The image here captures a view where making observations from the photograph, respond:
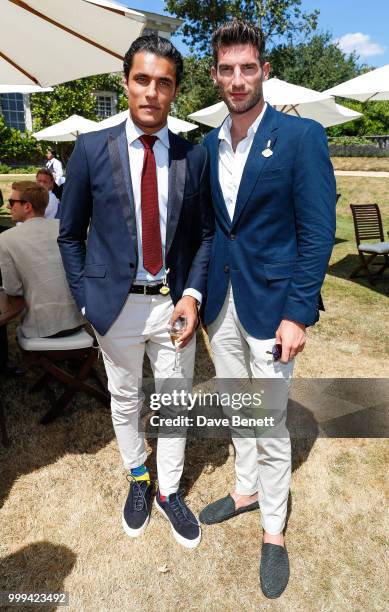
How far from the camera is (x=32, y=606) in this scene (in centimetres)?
223

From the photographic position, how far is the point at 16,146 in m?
23.3

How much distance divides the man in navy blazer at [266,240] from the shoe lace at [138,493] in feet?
2.49

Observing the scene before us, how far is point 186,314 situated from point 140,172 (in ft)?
2.50

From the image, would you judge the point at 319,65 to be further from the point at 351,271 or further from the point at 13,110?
the point at 351,271

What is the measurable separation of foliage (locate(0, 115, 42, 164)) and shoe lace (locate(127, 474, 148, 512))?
2407cm

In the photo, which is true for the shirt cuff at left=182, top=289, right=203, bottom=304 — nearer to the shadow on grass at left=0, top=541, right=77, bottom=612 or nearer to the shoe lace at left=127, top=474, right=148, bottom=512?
the shoe lace at left=127, top=474, right=148, bottom=512

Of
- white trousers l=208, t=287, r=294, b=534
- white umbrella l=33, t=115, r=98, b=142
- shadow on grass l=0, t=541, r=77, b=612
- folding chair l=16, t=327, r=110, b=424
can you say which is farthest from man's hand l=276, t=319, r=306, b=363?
white umbrella l=33, t=115, r=98, b=142

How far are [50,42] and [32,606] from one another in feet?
11.8

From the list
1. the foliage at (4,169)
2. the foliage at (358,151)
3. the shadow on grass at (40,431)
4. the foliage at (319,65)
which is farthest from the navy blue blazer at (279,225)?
the foliage at (319,65)

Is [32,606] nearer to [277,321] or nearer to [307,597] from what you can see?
[307,597]

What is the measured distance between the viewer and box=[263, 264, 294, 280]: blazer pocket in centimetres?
214

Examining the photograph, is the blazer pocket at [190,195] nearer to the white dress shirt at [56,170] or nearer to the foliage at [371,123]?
the white dress shirt at [56,170]

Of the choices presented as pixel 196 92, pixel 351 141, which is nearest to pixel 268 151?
pixel 351 141

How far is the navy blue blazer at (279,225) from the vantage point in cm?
197
